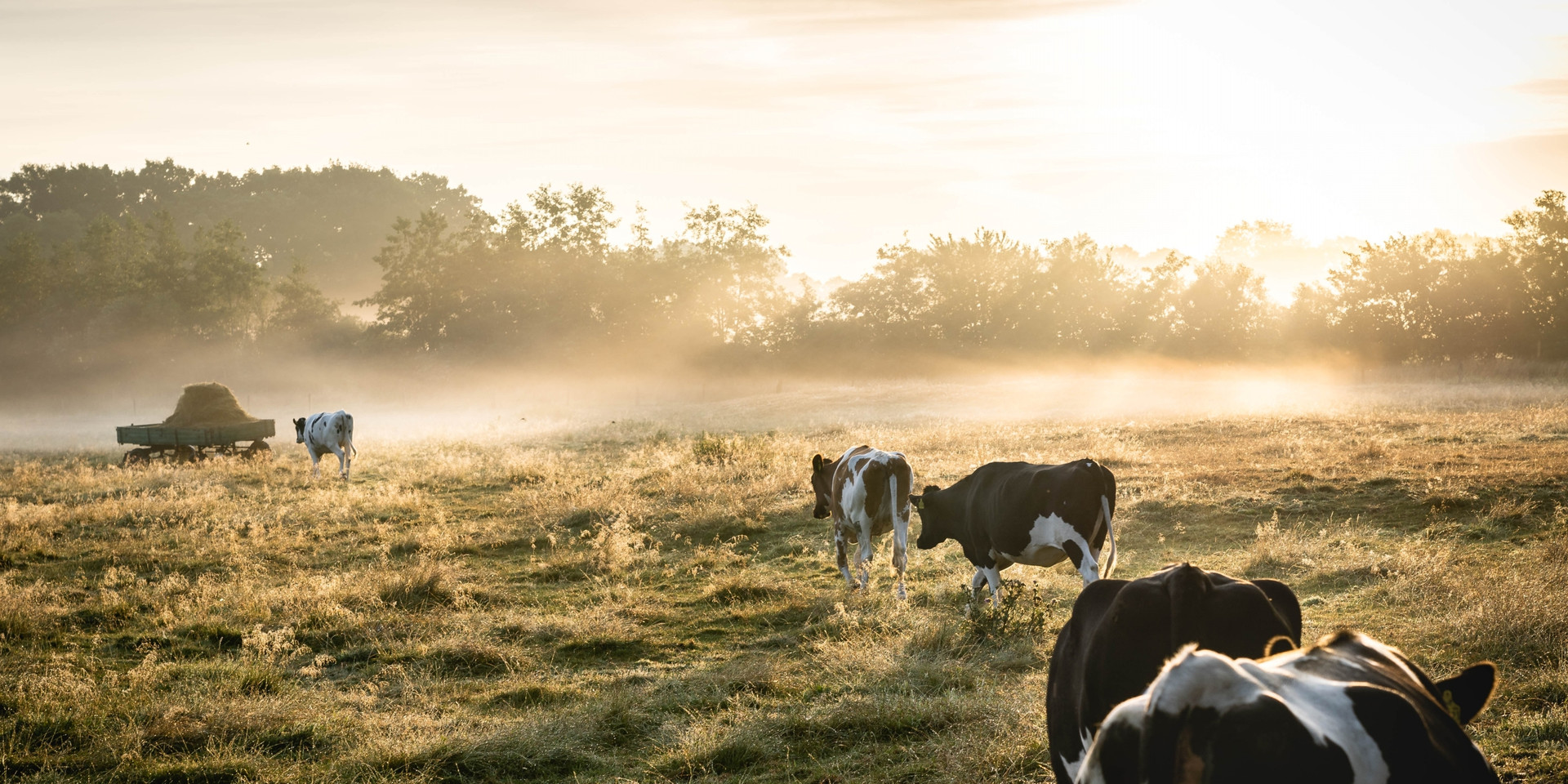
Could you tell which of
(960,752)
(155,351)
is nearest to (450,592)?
(960,752)

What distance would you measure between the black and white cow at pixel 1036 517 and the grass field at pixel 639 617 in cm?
51

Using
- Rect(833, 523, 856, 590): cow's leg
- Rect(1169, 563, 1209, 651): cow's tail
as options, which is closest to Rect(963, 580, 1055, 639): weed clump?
Rect(833, 523, 856, 590): cow's leg

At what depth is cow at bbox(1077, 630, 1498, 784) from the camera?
2.12 meters

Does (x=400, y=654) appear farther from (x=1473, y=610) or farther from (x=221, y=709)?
(x=1473, y=610)

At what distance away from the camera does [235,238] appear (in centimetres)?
6625

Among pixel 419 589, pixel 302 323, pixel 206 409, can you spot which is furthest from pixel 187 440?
pixel 302 323

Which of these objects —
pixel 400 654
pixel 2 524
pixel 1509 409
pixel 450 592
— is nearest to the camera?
pixel 400 654

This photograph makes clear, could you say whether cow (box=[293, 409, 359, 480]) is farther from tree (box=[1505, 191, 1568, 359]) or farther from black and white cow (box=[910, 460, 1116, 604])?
tree (box=[1505, 191, 1568, 359])

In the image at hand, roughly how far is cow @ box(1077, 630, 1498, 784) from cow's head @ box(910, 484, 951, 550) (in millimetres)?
7320

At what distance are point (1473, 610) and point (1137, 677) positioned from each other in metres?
5.37

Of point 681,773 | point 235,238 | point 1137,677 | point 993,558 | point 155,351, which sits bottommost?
point 681,773

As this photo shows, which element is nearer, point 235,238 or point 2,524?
point 2,524

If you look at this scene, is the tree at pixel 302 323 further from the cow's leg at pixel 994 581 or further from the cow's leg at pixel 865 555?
the cow's leg at pixel 994 581

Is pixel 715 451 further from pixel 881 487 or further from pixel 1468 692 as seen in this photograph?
pixel 1468 692
